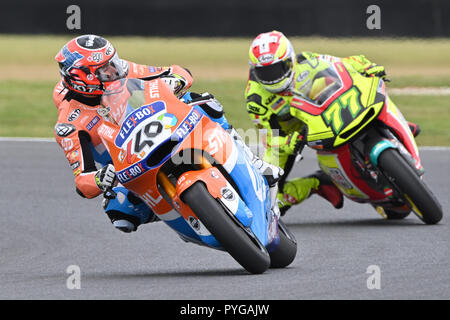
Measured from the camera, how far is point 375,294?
5.26 meters

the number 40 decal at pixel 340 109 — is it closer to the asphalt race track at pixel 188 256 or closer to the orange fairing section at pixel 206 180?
the asphalt race track at pixel 188 256

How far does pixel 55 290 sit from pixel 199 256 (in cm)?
197

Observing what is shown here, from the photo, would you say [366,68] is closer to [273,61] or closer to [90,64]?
[273,61]

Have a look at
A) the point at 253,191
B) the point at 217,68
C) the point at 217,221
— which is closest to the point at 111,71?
the point at 253,191

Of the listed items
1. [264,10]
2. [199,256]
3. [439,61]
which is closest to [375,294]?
[199,256]

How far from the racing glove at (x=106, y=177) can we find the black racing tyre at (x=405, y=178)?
109 inches

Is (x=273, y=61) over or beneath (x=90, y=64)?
beneath

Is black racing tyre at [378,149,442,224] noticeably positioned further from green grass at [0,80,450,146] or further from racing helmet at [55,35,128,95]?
green grass at [0,80,450,146]

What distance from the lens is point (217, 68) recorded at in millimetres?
23328

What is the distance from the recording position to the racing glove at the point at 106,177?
6090 mm

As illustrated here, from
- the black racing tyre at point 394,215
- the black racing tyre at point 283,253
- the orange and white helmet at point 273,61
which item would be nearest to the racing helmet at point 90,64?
the black racing tyre at point 283,253

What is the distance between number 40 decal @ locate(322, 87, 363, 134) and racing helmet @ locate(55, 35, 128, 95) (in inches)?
88.8

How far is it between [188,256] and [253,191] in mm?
1614
